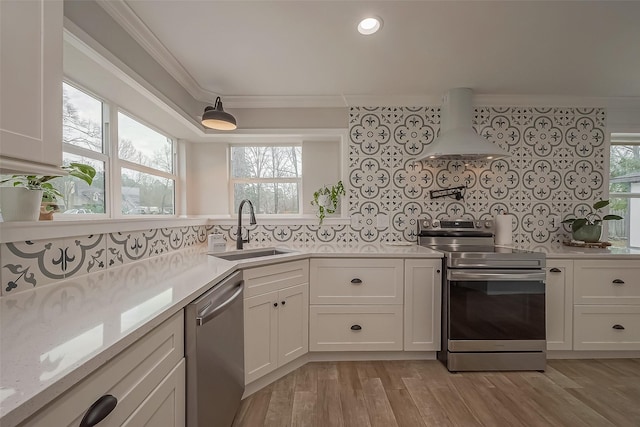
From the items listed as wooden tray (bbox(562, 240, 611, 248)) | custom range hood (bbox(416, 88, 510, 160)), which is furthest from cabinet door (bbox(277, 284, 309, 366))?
wooden tray (bbox(562, 240, 611, 248))

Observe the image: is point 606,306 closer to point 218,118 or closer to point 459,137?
point 459,137

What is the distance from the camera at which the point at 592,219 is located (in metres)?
2.66

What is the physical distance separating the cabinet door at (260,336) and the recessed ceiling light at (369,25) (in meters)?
1.74

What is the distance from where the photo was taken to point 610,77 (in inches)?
87.3

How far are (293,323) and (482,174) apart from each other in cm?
225

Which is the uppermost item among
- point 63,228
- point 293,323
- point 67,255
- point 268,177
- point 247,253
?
point 268,177

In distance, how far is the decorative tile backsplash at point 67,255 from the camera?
3.24 feet

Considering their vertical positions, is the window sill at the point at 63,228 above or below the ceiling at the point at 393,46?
below

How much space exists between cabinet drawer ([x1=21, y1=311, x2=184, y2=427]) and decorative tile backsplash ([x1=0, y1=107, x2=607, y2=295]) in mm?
1740

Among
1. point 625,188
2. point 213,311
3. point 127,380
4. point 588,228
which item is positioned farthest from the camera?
point 625,188

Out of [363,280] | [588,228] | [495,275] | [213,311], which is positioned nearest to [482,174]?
[588,228]

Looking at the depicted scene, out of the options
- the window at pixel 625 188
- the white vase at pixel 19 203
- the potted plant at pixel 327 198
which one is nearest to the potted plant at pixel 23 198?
the white vase at pixel 19 203

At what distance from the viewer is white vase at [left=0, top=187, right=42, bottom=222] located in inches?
39.6

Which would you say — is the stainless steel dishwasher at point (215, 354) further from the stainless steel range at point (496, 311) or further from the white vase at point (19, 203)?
the stainless steel range at point (496, 311)
